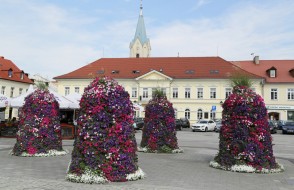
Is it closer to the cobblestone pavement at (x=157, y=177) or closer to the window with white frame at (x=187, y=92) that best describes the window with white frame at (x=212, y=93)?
the window with white frame at (x=187, y=92)

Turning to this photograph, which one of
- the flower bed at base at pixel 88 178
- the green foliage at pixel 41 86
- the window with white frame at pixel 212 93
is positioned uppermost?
the window with white frame at pixel 212 93

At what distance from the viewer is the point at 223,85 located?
5725 cm

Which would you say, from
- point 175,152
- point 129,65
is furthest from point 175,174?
point 129,65

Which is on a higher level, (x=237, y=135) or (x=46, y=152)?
(x=237, y=135)

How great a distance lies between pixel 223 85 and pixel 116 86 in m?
49.4

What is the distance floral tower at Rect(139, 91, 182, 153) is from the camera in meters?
15.8

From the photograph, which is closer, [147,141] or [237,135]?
[237,135]

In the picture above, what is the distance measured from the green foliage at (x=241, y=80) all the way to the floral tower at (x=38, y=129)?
23.5 ft

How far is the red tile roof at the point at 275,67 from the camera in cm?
5788

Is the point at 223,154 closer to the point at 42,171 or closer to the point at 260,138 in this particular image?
the point at 260,138

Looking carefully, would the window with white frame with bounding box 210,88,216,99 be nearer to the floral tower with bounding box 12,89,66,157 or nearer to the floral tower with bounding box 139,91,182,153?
the floral tower with bounding box 139,91,182,153

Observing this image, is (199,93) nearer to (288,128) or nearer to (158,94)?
(288,128)

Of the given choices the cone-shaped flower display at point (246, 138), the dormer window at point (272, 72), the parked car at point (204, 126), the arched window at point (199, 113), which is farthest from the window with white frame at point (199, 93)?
the cone-shaped flower display at point (246, 138)

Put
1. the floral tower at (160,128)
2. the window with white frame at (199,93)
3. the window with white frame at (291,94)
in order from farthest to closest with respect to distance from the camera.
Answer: the window with white frame at (199,93) → the window with white frame at (291,94) → the floral tower at (160,128)
